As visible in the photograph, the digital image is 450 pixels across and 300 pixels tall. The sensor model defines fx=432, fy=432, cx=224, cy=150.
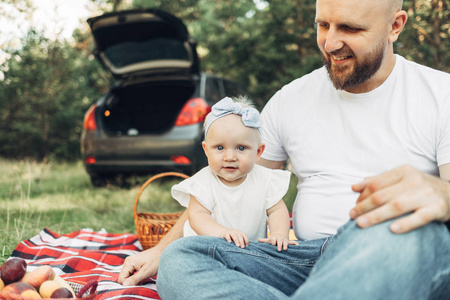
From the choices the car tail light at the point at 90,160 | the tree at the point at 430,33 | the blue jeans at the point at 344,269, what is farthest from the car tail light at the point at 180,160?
the blue jeans at the point at 344,269

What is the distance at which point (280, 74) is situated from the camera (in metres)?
8.19

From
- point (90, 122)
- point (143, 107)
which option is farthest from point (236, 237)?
point (143, 107)

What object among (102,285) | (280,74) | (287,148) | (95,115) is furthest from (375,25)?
(280,74)

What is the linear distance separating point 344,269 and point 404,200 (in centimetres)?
27

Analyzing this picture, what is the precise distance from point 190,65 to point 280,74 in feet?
11.9

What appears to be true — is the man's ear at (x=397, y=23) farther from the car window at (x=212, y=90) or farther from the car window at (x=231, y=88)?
the car window at (x=231, y=88)

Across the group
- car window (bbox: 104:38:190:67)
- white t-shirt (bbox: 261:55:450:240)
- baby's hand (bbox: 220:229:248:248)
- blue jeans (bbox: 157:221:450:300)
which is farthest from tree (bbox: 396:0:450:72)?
blue jeans (bbox: 157:221:450:300)

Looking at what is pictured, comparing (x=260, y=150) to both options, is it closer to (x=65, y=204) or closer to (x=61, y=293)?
(x=61, y=293)

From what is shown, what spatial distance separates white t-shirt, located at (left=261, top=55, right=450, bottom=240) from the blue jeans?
46 centimetres

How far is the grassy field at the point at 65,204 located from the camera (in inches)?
137

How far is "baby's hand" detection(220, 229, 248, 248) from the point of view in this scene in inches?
70.6

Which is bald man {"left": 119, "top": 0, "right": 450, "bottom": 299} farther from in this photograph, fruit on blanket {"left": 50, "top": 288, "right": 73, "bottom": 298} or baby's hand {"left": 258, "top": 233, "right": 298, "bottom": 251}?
fruit on blanket {"left": 50, "top": 288, "right": 73, "bottom": 298}

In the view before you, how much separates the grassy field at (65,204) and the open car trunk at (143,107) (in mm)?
767

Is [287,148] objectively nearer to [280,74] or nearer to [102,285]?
[102,285]
